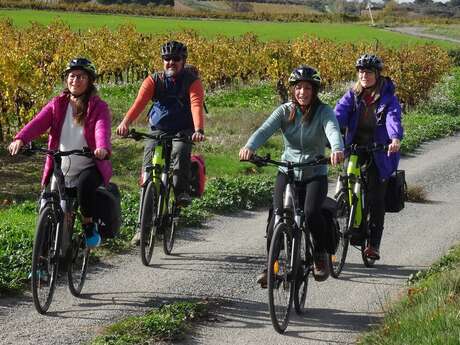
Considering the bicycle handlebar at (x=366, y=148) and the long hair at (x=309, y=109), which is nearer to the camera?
the long hair at (x=309, y=109)

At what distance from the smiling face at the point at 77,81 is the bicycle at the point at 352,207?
112 inches

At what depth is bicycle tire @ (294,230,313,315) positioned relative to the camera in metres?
6.89

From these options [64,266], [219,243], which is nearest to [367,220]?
[219,243]

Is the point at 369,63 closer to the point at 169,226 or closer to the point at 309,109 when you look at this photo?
the point at 309,109

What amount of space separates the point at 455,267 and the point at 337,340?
2.05 metres

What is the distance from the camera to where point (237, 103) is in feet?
95.0

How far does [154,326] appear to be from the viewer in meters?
6.39

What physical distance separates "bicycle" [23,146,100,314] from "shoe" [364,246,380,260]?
3347mm

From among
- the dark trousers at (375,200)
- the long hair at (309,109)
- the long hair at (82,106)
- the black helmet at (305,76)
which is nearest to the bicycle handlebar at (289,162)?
the long hair at (309,109)

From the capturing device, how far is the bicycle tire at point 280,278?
20.7 ft

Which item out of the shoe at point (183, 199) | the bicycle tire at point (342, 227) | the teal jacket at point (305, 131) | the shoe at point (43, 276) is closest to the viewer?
the shoe at point (43, 276)

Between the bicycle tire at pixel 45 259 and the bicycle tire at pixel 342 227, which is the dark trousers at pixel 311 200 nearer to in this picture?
the bicycle tire at pixel 342 227

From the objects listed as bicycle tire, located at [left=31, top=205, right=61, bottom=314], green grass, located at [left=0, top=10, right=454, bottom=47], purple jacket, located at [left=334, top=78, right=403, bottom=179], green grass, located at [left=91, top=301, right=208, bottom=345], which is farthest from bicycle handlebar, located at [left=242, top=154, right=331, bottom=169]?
green grass, located at [left=0, top=10, right=454, bottom=47]

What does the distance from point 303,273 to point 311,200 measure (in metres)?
0.64
